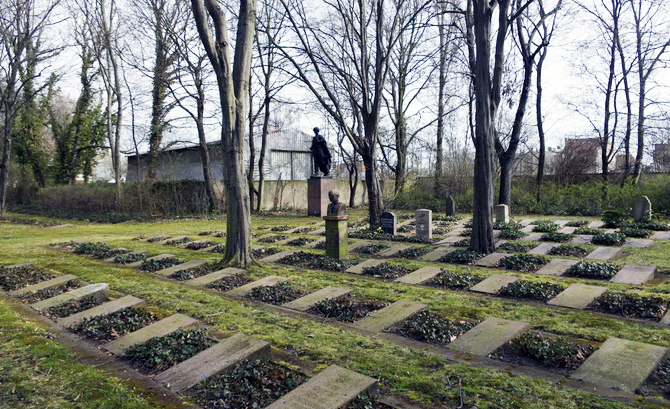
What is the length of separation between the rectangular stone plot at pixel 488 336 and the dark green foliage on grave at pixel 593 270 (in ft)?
9.54

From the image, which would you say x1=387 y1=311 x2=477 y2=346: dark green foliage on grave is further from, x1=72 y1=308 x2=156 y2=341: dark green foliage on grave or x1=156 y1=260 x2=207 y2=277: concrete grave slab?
x1=156 y1=260 x2=207 y2=277: concrete grave slab

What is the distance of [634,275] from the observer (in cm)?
651

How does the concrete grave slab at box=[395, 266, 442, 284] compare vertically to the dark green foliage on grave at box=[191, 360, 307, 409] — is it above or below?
above

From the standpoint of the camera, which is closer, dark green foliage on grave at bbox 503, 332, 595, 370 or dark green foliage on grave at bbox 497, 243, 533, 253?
dark green foliage on grave at bbox 503, 332, 595, 370

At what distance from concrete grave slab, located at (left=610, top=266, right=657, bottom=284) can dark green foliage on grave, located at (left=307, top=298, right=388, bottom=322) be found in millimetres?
3629

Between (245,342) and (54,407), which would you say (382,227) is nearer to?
(245,342)

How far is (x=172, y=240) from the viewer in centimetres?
1170

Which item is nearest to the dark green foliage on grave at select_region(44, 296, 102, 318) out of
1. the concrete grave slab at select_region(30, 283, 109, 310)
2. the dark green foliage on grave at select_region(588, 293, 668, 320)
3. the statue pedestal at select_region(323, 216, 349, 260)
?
the concrete grave slab at select_region(30, 283, 109, 310)

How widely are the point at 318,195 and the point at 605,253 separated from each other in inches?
483

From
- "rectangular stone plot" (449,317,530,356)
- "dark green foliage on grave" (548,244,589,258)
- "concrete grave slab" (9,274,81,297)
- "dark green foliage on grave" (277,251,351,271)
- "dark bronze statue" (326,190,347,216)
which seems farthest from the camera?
"dark bronze statue" (326,190,347,216)

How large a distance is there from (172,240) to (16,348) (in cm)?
762

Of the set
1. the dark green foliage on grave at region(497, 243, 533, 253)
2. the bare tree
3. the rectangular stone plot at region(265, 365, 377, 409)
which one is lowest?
the rectangular stone plot at region(265, 365, 377, 409)

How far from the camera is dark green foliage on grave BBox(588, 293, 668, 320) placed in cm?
477

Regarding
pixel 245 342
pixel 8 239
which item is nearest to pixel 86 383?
pixel 245 342
